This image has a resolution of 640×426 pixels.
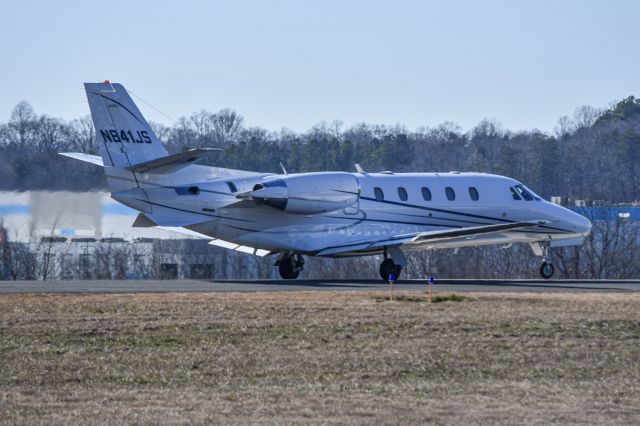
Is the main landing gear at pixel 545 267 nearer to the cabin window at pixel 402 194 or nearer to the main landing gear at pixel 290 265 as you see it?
the cabin window at pixel 402 194

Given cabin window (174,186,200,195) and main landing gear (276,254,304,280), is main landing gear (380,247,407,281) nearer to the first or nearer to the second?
main landing gear (276,254,304,280)

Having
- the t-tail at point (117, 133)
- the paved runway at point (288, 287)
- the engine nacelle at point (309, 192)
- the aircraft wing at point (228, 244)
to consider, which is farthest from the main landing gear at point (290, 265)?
the t-tail at point (117, 133)

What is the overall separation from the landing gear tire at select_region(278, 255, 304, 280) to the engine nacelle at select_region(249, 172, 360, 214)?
2.95 metres

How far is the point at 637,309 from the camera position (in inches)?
1129

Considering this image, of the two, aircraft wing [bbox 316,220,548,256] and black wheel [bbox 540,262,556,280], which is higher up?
aircraft wing [bbox 316,220,548,256]

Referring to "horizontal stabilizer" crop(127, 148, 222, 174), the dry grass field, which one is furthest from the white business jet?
the dry grass field

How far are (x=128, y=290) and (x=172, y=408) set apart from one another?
60.3ft

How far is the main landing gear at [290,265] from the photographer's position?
141 ft

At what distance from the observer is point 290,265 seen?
Answer: 43.1 meters

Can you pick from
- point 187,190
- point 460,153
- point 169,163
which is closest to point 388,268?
point 187,190

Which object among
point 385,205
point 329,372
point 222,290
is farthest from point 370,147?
point 329,372

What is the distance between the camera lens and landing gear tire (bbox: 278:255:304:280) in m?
43.0

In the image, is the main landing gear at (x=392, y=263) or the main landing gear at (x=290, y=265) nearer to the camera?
the main landing gear at (x=392, y=263)

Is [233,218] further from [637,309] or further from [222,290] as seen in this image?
[637,309]
